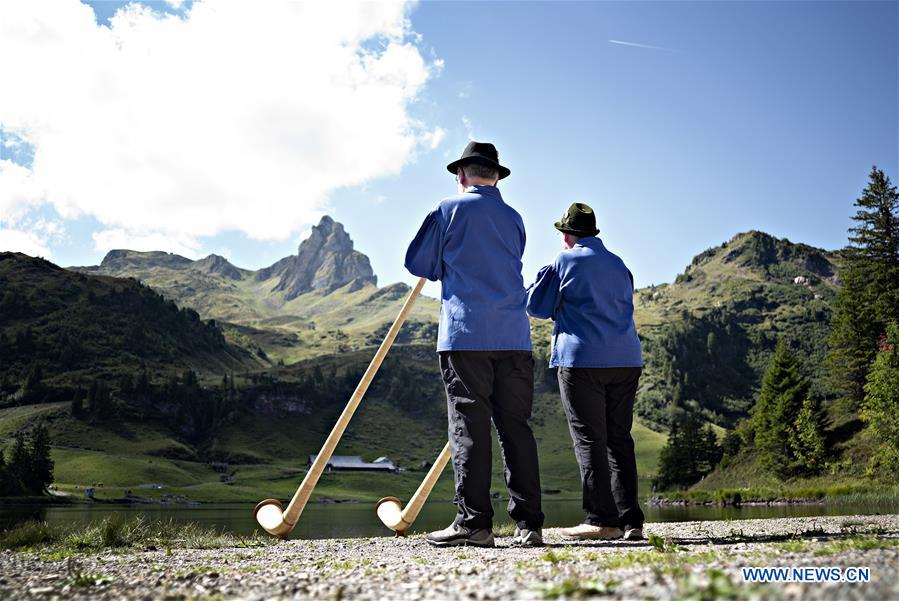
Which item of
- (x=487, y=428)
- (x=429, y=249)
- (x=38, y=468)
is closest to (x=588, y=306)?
(x=429, y=249)

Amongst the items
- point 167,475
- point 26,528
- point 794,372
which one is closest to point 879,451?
point 794,372

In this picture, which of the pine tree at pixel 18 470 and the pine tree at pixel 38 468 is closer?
the pine tree at pixel 18 470

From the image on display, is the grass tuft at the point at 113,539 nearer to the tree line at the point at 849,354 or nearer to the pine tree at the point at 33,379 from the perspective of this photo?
the tree line at the point at 849,354

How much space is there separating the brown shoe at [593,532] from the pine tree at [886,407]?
50619 mm

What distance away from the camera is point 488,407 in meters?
7.62

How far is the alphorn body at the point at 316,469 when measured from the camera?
30.1 feet

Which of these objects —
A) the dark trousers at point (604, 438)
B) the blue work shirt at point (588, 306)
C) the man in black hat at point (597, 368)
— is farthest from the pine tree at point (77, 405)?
the dark trousers at point (604, 438)

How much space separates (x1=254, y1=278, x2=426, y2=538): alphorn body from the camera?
30.1 feet

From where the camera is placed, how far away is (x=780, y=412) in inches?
2788

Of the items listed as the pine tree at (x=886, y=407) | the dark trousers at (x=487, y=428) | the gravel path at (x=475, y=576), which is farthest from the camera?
the pine tree at (x=886, y=407)

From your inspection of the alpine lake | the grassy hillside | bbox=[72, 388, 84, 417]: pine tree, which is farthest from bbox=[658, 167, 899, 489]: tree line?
bbox=[72, 388, 84, 417]: pine tree

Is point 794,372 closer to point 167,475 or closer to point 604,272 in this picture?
point 604,272

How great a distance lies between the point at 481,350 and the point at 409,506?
315cm

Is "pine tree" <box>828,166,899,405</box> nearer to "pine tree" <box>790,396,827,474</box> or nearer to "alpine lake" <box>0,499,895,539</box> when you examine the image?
"pine tree" <box>790,396,827,474</box>
